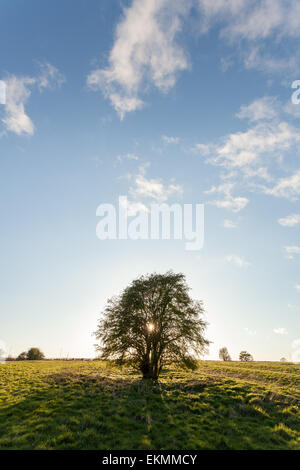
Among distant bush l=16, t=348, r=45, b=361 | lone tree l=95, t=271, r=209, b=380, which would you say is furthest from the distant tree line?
lone tree l=95, t=271, r=209, b=380

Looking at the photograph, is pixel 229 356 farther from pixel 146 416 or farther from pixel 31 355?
pixel 146 416

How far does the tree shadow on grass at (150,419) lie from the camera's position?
11867 mm

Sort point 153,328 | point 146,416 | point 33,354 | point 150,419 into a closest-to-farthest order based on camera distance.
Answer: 1. point 150,419
2. point 146,416
3. point 153,328
4. point 33,354

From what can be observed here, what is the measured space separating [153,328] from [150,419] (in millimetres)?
13319

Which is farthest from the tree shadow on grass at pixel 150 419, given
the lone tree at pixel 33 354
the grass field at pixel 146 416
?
the lone tree at pixel 33 354

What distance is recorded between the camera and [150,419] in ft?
48.8

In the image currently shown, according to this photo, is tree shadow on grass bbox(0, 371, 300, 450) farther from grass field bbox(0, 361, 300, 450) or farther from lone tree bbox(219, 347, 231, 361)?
lone tree bbox(219, 347, 231, 361)

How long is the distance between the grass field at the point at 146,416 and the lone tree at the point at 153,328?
3461 mm

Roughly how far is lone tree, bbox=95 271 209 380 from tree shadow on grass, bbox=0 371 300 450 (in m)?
4.45

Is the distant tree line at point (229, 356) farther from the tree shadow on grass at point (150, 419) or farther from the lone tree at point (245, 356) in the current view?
the tree shadow on grass at point (150, 419)

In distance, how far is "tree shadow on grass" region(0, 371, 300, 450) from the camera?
38.9 ft

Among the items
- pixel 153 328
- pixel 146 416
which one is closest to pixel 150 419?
pixel 146 416

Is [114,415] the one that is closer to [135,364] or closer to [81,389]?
[81,389]
